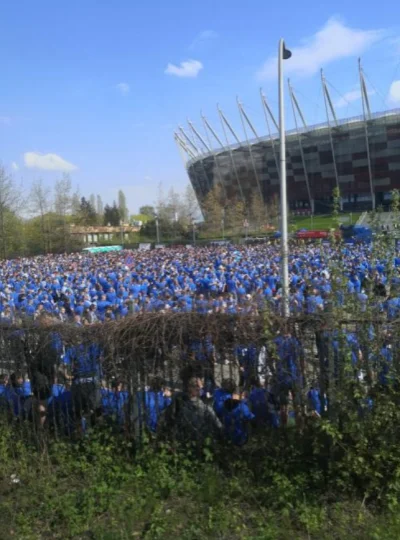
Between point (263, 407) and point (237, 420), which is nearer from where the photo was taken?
point (263, 407)

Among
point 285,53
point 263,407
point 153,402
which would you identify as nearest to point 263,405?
point 263,407

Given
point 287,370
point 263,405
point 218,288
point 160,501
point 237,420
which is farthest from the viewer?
point 218,288

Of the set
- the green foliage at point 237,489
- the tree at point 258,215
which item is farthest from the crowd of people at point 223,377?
the tree at point 258,215

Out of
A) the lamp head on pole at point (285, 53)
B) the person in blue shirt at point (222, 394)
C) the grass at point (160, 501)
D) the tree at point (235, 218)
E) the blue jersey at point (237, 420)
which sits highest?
the lamp head on pole at point (285, 53)

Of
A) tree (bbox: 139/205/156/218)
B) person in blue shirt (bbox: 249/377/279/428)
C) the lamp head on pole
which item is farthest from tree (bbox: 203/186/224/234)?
person in blue shirt (bbox: 249/377/279/428)

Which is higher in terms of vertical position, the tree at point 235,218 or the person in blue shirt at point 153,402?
the tree at point 235,218

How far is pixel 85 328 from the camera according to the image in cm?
576

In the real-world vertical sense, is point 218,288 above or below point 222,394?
below

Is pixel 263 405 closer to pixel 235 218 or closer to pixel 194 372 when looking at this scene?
pixel 194 372

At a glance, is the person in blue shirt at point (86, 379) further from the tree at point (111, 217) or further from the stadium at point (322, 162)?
the tree at point (111, 217)

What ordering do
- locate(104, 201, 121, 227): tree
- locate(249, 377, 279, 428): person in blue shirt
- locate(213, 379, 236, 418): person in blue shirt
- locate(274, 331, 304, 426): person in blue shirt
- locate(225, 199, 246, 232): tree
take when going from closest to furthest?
locate(274, 331, 304, 426): person in blue shirt
locate(249, 377, 279, 428): person in blue shirt
locate(213, 379, 236, 418): person in blue shirt
locate(225, 199, 246, 232): tree
locate(104, 201, 121, 227): tree

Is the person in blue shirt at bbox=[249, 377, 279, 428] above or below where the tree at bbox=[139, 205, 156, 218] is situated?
below

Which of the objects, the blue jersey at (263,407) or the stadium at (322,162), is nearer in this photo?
the blue jersey at (263,407)

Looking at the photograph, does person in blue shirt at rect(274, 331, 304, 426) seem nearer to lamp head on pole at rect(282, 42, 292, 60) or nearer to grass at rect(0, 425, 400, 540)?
grass at rect(0, 425, 400, 540)
